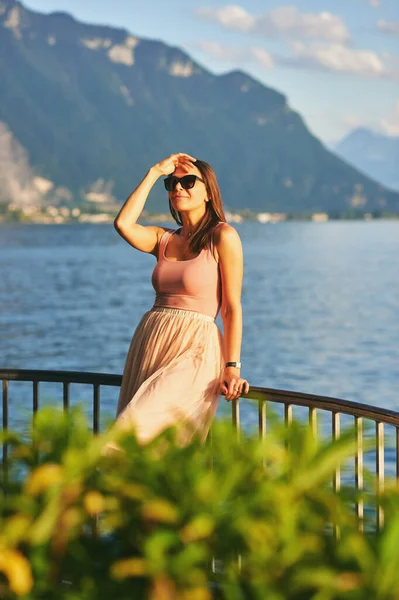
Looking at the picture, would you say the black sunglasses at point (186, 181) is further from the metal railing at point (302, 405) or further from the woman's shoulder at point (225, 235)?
the metal railing at point (302, 405)

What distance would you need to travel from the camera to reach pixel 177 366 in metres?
4.32

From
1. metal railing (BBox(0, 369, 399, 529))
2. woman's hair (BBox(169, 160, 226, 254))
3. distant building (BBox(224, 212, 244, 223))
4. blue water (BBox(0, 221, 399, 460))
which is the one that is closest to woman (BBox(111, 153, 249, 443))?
woman's hair (BBox(169, 160, 226, 254))

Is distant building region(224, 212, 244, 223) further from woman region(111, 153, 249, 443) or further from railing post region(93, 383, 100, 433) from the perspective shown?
woman region(111, 153, 249, 443)

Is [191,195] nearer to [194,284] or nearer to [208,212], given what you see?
[208,212]

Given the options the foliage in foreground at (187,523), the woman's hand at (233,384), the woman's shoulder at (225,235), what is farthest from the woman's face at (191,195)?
the foliage in foreground at (187,523)

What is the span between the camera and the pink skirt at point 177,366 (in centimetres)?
424

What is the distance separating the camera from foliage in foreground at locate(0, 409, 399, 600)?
175 centimetres

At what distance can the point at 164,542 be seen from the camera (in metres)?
1.76

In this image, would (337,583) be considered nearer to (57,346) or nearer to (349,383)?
(349,383)

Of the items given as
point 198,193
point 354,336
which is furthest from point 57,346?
point 198,193

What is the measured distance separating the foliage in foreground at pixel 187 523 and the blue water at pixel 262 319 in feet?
0.93

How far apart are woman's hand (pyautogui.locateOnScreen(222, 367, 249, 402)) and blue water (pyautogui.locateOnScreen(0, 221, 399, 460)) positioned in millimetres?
2051

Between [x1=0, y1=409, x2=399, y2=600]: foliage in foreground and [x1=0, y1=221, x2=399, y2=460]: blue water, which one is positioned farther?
[x1=0, y1=221, x2=399, y2=460]: blue water

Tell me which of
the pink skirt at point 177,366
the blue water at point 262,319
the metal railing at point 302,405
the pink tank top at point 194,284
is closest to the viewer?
the metal railing at point 302,405
